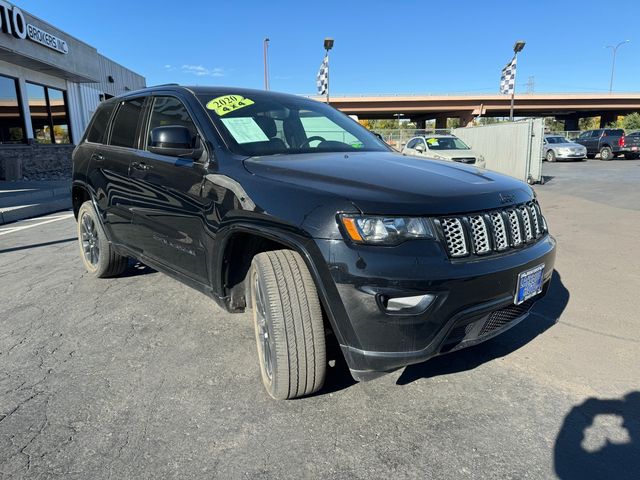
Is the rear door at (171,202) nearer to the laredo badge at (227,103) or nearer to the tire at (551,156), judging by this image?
the laredo badge at (227,103)

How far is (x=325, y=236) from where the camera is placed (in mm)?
2176

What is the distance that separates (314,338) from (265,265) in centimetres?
45

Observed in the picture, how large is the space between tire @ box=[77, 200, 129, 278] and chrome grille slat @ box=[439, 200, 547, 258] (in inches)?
133

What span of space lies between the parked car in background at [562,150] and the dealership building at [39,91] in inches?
869

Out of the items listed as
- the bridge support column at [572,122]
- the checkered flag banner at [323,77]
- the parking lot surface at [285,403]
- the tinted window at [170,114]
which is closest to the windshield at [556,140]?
the checkered flag banner at [323,77]

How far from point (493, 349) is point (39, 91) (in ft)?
65.8

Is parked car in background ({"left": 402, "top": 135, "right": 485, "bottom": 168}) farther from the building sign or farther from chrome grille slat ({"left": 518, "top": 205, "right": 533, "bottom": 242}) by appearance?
the building sign

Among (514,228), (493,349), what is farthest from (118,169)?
(493,349)

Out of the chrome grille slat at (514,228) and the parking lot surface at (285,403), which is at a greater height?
the chrome grille slat at (514,228)

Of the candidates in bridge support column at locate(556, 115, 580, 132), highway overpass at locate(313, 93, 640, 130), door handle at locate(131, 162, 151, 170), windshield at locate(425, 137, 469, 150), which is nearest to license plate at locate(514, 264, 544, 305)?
door handle at locate(131, 162, 151, 170)

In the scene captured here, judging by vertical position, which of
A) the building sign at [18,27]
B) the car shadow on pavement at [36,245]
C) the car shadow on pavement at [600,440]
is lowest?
the car shadow on pavement at [600,440]

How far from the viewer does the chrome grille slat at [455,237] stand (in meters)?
2.23

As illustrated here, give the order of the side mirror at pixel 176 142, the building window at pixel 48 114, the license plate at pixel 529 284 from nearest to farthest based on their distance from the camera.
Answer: the license plate at pixel 529 284 → the side mirror at pixel 176 142 → the building window at pixel 48 114

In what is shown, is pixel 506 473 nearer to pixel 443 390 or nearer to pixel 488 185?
pixel 443 390
